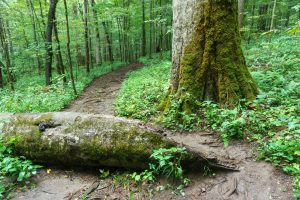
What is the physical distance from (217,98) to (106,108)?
13.4 feet

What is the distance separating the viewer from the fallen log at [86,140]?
3.62 metres

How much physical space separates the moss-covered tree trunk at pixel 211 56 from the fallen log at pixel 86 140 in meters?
1.51

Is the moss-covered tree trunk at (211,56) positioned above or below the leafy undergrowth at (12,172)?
above

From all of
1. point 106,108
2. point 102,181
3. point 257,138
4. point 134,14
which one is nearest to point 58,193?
point 102,181

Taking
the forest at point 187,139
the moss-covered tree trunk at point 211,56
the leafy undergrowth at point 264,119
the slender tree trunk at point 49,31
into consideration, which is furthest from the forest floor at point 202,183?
the slender tree trunk at point 49,31

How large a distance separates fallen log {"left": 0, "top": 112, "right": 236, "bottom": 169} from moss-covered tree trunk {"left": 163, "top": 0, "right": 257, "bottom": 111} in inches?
59.3

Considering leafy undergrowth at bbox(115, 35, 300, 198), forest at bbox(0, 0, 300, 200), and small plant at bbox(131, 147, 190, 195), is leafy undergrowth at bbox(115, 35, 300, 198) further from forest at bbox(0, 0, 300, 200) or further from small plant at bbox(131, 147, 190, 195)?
small plant at bbox(131, 147, 190, 195)

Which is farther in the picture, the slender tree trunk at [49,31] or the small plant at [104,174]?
the slender tree trunk at [49,31]

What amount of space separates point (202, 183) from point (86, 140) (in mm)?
2016

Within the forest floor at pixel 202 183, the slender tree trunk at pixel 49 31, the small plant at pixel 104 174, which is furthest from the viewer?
the slender tree trunk at pixel 49 31

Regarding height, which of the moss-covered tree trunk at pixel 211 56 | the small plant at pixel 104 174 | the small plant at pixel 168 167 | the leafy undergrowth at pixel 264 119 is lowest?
the small plant at pixel 104 174

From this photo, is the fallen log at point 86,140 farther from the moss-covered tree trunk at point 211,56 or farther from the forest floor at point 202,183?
the moss-covered tree trunk at point 211,56

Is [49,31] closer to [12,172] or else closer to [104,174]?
[12,172]

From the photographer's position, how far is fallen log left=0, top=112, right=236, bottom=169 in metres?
3.62
